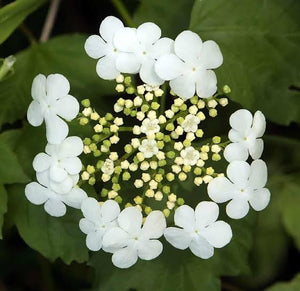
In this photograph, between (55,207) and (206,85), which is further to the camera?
(55,207)

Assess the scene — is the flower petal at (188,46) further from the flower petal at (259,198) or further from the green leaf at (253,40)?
the flower petal at (259,198)

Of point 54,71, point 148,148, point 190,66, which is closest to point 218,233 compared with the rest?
point 148,148

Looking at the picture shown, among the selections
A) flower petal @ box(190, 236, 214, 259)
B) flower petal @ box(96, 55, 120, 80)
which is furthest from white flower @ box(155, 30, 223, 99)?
flower petal @ box(190, 236, 214, 259)

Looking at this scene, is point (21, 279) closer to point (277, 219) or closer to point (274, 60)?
point (277, 219)

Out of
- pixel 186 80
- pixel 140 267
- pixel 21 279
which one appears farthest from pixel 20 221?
pixel 21 279

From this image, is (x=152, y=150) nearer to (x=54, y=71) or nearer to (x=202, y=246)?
(x=202, y=246)

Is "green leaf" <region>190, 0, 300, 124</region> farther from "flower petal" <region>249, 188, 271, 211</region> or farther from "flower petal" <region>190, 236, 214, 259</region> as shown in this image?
"flower petal" <region>190, 236, 214, 259</region>
